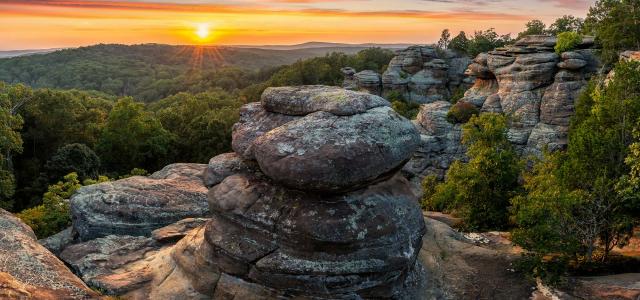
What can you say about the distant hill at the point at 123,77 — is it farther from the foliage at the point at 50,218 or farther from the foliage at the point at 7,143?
the foliage at the point at 50,218

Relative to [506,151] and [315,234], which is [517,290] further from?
[506,151]

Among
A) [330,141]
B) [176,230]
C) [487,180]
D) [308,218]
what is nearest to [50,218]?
[176,230]

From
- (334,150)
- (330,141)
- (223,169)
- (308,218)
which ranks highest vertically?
(330,141)

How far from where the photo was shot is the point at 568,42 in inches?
1855

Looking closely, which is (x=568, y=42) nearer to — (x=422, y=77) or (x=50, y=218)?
(x=422, y=77)

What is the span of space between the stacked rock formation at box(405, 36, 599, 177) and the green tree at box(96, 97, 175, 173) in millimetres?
29635

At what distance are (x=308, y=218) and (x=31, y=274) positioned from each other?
1002 centimetres

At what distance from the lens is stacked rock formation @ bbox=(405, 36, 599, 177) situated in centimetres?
4516

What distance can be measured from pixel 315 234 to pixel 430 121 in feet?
118

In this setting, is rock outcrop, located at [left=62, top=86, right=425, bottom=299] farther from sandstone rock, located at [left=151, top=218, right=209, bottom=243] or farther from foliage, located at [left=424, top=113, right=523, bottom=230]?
foliage, located at [left=424, top=113, right=523, bottom=230]

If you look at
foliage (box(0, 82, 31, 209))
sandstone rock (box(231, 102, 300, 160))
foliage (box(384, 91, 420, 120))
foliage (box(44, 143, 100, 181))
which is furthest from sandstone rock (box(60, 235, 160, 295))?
foliage (box(384, 91, 420, 120))

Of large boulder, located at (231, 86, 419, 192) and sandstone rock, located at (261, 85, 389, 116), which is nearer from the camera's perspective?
large boulder, located at (231, 86, 419, 192)

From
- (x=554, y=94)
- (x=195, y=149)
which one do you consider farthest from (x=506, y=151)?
(x=195, y=149)

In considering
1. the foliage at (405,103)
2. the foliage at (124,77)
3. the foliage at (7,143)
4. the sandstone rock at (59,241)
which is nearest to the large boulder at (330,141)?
the sandstone rock at (59,241)
